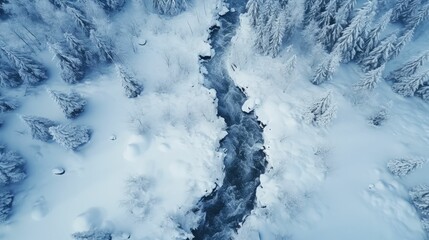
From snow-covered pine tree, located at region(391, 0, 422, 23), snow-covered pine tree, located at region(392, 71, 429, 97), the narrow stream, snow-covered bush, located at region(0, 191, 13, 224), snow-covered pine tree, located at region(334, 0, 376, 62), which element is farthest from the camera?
snow-covered pine tree, located at region(391, 0, 422, 23)

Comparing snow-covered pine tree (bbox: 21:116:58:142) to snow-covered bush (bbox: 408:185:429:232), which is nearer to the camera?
snow-covered bush (bbox: 408:185:429:232)

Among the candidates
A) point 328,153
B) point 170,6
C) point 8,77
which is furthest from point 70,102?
point 328,153

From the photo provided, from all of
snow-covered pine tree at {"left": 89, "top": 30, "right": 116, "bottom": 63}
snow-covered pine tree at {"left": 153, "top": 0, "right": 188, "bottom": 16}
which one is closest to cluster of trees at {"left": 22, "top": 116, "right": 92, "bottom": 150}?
snow-covered pine tree at {"left": 89, "top": 30, "right": 116, "bottom": 63}

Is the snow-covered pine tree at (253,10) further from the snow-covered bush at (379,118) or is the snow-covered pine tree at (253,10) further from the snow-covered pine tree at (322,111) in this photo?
the snow-covered bush at (379,118)

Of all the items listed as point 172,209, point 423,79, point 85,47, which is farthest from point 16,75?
point 423,79

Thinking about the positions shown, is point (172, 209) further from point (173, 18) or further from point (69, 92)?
point (173, 18)

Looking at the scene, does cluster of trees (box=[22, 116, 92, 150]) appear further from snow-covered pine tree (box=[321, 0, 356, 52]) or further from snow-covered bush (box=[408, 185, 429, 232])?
snow-covered bush (box=[408, 185, 429, 232])

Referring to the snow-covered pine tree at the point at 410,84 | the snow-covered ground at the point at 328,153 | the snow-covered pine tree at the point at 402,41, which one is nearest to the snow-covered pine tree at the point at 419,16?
the snow-covered ground at the point at 328,153
